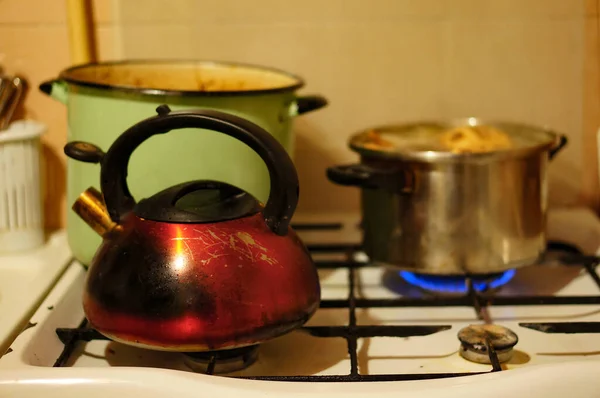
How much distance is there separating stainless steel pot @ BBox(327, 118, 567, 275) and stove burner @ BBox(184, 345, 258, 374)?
21cm

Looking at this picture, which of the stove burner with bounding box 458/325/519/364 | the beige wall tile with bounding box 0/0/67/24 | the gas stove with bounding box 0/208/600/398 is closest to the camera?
the gas stove with bounding box 0/208/600/398

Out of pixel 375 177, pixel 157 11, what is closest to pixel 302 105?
pixel 375 177

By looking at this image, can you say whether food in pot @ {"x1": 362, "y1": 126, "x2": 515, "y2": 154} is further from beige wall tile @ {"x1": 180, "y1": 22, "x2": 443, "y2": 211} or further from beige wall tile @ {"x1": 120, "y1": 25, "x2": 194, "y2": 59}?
beige wall tile @ {"x1": 120, "y1": 25, "x2": 194, "y2": 59}

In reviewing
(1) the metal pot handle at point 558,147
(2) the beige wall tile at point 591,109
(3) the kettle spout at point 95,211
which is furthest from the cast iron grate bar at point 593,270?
(3) the kettle spout at point 95,211

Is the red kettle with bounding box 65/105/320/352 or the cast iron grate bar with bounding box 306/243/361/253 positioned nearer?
the red kettle with bounding box 65/105/320/352

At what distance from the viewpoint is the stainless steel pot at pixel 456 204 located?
2.44ft

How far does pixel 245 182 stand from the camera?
746mm

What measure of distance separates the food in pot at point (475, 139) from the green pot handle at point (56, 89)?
0.43 metres

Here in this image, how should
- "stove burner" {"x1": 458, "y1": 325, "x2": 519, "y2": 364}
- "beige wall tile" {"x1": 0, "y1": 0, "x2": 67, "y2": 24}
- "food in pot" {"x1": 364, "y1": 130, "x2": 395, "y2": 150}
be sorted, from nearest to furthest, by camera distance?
1. "stove burner" {"x1": 458, "y1": 325, "x2": 519, "y2": 364}
2. "food in pot" {"x1": 364, "y1": 130, "x2": 395, "y2": 150}
3. "beige wall tile" {"x1": 0, "y1": 0, "x2": 67, "y2": 24}

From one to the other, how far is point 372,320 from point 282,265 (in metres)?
0.18

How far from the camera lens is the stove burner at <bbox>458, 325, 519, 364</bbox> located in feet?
2.07

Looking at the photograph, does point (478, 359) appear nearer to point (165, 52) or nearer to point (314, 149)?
point (314, 149)

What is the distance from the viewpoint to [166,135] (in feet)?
2.36

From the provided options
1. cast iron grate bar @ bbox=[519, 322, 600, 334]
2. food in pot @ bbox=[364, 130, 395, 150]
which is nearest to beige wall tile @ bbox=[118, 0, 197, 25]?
food in pot @ bbox=[364, 130, 395, 150]
